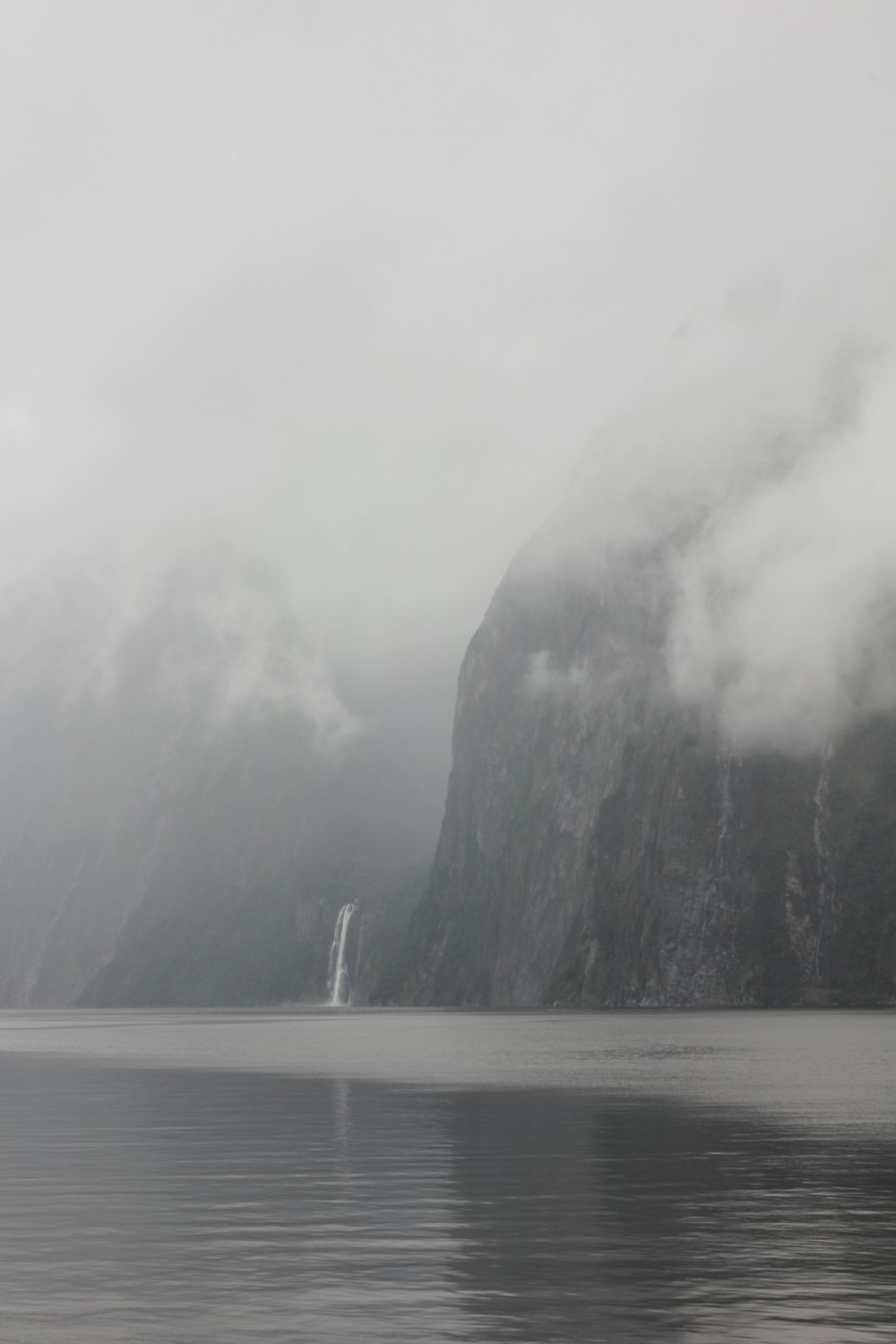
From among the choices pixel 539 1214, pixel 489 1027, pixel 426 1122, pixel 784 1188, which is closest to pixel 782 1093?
pixel 426 1122

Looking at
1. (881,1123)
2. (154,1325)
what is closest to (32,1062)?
(881,1123)

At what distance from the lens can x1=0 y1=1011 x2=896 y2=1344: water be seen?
19750 millimetres

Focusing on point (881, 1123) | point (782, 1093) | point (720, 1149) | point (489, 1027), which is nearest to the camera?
point (720, 1149)

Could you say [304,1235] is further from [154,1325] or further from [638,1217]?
[154,1325]

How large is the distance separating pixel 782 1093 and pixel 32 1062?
1857 inches

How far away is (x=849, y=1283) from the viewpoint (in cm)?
2177

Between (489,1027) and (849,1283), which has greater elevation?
(489,1027)

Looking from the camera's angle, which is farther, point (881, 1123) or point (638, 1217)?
point (881, 1123)

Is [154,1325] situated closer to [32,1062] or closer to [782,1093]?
[782,1093]

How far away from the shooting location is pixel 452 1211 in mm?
28938

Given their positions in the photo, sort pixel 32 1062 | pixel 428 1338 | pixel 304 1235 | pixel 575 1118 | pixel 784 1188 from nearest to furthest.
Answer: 1. pixel 428 1338
2. pixel 304 1235
3. pixel 784 1188
4. pixel 575 1118
5. pixel 32 1062

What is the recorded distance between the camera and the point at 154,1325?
757 inches

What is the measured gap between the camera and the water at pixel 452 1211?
19.8 metres

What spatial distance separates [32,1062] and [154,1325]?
75822 millimetres
